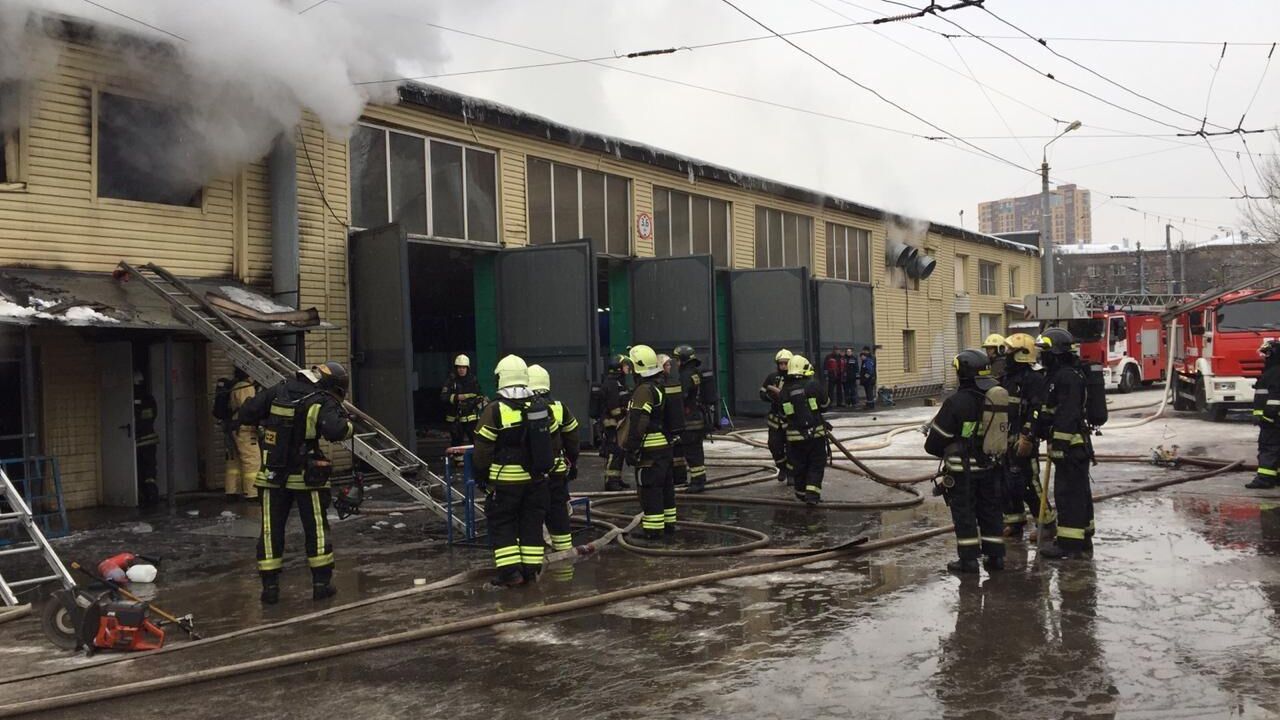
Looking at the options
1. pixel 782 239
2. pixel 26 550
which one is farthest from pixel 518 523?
pixel 782 239

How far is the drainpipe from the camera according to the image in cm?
1245

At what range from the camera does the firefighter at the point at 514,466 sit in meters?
6.71

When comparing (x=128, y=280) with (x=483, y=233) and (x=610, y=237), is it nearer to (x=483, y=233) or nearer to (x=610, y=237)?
(x=483, y=233)

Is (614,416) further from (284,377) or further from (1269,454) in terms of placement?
(1269,454)

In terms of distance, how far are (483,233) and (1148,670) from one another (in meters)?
12.8

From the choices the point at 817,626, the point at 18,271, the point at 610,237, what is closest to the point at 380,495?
the point at 18,271

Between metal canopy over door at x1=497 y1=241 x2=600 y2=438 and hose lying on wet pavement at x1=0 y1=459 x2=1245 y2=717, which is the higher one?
metal canopy over door at x1=497 y1=241 x2=600 y2=438

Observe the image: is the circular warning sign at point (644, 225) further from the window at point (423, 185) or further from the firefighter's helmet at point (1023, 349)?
the firefighter's helmet at point (1023, 349)

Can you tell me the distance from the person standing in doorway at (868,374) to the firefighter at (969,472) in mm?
17860

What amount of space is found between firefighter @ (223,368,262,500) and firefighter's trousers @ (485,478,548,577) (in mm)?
5384

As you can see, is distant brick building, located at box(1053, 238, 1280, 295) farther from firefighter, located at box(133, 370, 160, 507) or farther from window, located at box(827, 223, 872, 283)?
firefighter, located at box(133, 370, 160, 507)

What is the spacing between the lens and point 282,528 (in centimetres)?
669

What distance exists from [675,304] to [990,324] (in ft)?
76.6

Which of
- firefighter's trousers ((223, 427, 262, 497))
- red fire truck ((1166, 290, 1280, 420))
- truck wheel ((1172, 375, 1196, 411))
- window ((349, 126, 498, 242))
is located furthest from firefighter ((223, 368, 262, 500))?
truck wheel ((1172, 375, 1196, 411))
